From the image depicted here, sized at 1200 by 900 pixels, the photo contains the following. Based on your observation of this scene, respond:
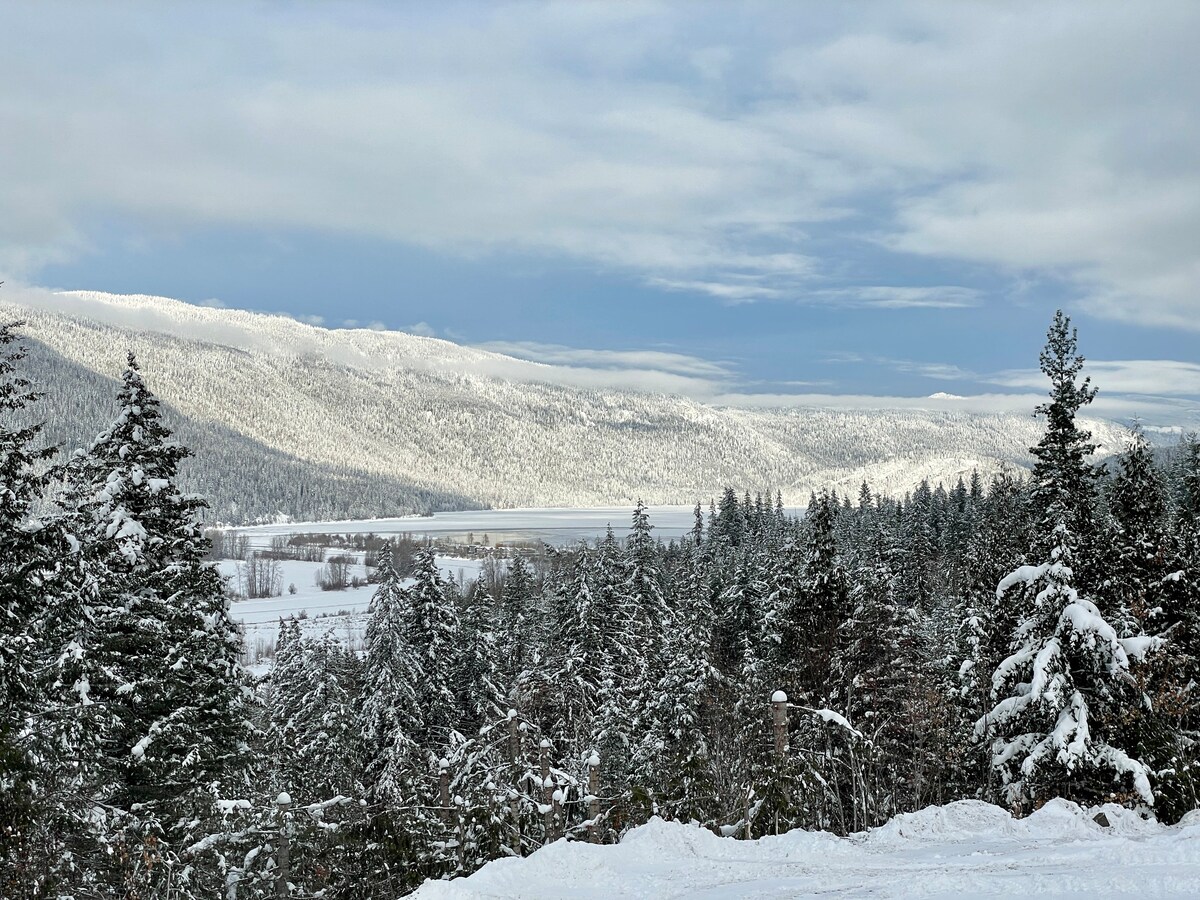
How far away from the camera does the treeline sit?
891cm

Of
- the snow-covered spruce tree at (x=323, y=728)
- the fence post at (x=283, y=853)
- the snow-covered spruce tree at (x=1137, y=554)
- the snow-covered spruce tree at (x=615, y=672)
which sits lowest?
the snow-covered spruce tree at (x=323, y=728)

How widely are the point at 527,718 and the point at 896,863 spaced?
847 cm

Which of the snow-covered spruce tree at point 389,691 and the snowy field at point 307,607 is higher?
the snow-covered spruce tree at point 389,691

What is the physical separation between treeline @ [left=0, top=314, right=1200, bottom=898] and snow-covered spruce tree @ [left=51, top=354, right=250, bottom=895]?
0.17ft

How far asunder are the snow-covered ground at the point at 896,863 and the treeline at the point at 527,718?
1436 millimetres

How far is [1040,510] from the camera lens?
53.2 ft

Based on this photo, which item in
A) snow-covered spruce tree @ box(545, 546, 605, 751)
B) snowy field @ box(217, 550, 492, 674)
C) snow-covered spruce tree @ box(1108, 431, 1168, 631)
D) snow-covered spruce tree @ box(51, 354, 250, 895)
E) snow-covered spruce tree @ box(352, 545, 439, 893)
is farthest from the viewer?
snowy field @ box(217, 550, 492, 674)

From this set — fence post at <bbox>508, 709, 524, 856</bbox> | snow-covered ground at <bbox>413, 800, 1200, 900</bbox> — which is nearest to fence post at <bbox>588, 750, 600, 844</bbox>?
fence post at <bbox>508, 709, 524, 856</bbox>

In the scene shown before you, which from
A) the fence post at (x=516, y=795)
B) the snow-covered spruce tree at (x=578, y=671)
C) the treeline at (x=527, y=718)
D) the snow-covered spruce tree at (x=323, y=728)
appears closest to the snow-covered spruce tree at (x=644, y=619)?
the treeline at (x=527, y=718)

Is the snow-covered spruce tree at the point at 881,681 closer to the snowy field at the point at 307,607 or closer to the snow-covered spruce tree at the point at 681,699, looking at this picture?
the snow-covered spruce tree at the point at 681,699

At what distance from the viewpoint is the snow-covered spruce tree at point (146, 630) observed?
13.0 m

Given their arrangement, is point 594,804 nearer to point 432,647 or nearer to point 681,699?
point 681,699

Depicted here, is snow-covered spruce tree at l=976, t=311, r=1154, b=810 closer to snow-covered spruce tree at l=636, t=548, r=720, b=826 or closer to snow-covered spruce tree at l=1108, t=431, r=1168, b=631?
snow-covered spruce tree at l=1108, t=431, r=1168, b=631

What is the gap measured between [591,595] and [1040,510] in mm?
16613
